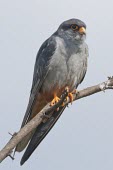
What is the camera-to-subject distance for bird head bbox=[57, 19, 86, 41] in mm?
10055

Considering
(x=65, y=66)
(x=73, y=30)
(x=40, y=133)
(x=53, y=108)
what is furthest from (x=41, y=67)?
(x=53, y=108)

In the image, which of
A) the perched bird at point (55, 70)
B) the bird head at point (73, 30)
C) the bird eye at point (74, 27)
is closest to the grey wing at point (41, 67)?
the perched bird at point (55, 70)

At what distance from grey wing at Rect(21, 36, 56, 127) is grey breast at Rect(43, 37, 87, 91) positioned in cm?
10

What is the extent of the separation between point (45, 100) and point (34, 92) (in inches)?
12.3

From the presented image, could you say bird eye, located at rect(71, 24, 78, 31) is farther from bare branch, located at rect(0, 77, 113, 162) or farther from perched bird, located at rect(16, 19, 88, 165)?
bare branch, located at rect(0, 77, 113, 162)

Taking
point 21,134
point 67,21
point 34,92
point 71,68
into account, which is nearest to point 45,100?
point 34,92

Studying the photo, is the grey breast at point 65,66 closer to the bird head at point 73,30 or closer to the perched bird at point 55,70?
the perched bird at point 55,70

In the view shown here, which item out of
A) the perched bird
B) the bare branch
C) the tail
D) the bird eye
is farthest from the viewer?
the bird eye

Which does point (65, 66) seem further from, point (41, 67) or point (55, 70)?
point (41, 67)

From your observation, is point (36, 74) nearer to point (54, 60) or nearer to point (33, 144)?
point (54, 60)

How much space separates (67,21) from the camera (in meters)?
10.5

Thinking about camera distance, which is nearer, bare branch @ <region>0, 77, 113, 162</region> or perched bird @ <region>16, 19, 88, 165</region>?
bare branch @ <region>0, 77, 113, 162</region>

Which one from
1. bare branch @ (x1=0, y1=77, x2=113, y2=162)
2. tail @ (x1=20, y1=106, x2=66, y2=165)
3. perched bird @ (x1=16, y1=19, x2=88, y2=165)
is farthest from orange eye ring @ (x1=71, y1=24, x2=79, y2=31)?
bare branch @ (x1=0, y1=77, x2=113, y2=162)

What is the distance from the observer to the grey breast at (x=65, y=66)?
9422 millimetres
